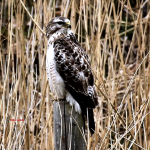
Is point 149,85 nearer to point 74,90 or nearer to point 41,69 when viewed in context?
point 74,90

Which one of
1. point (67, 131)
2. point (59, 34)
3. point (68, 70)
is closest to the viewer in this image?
point (67, 131)

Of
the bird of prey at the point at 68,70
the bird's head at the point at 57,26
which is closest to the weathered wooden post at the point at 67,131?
the bird of prey at the point at 68,70

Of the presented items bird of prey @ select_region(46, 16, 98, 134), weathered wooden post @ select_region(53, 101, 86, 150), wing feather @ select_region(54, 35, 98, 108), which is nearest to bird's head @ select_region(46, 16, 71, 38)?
bird of prey @ select_region(46, 16, 98, 134)

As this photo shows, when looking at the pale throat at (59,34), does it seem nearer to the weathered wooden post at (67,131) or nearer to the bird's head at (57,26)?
the bird's head at (57,26)

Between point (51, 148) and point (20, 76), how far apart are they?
0.55m

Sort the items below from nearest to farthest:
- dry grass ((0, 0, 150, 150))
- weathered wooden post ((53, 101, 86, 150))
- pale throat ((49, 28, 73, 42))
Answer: weathered wooden post ((53, 101, 86, 150)) < dry grass ((0, 0, 150, 150)) < pale throat ((49, 28, 73, 42))

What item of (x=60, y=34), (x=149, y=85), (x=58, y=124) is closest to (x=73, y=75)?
(x=60, y=34)

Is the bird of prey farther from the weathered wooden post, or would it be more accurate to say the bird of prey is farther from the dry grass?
the weathered wooden post

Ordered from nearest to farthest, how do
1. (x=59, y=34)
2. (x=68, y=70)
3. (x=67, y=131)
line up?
(x=67, y=131), (x=68, y=70), (x=59, y=34)

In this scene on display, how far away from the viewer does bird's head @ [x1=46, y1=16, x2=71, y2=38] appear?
216cm

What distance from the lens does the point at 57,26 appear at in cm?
224

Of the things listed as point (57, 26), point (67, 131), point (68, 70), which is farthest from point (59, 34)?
point (67, 131)

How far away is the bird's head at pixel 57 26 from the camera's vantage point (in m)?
2.16

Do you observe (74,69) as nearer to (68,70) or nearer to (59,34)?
(68,70)
